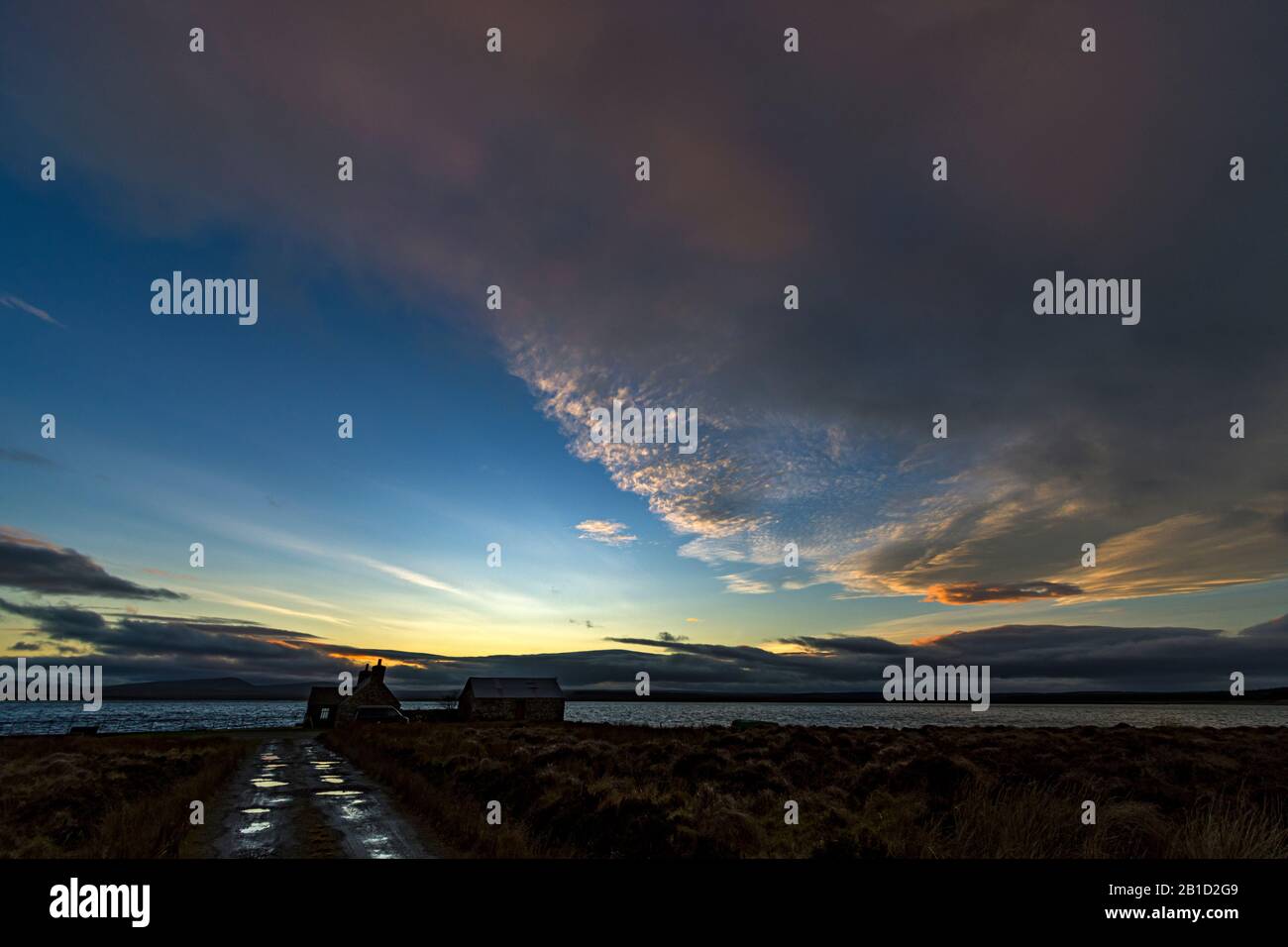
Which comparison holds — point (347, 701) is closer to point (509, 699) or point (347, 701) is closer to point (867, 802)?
point (509, 699)

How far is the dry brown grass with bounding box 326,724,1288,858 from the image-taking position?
991 centimetres

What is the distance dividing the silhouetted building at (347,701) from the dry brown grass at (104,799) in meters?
36.2

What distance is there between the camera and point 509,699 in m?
75.6

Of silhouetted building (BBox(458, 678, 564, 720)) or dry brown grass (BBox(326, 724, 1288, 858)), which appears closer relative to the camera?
dry brown grass (BBox(326, 724, 1288, 858))

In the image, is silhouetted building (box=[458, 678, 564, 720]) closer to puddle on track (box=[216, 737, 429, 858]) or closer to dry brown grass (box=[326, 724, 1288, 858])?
puddle on track (box=[216, 737, 429, 858])

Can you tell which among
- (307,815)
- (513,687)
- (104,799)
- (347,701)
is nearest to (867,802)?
(307,815)

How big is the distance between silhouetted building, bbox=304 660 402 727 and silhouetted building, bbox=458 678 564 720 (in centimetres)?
888

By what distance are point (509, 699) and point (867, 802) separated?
66765mm

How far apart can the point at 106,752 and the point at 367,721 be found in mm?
33235

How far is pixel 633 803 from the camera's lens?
44.1 ft

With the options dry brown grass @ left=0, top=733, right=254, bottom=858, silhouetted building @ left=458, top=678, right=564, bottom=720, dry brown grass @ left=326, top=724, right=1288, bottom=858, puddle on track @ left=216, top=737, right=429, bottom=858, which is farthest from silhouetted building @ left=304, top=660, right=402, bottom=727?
dry brown grass @ left=326, top=724, right=1288, bottom=858
